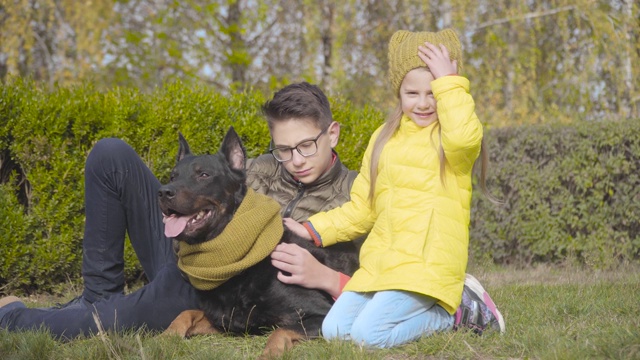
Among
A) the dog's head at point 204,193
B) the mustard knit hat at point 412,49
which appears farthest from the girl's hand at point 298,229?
the mustard knit hat at point 412,49

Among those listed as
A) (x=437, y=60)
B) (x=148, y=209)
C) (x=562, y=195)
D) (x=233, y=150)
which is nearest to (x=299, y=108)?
(x=233, y=150)

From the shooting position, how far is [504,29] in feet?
47.0

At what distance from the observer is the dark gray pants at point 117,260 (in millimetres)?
3660

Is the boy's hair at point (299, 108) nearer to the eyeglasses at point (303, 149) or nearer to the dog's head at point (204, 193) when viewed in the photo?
the eyeglasses at point (303, 149)

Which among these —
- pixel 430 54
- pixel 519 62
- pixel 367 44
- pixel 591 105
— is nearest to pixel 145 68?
pixel 367 44

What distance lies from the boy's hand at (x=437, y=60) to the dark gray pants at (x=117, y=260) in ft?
6.10

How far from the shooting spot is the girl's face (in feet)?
11.4

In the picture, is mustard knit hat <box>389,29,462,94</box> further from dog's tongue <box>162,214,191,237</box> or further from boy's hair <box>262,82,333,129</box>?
dog's tongue <box>162,214,191,237</box>

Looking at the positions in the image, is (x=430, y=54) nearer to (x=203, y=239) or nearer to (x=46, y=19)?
(x=203, y=239)

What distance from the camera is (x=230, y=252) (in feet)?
11.1

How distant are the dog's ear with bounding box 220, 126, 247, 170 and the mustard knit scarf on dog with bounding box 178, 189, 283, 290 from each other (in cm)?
21

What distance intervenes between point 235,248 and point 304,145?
0.93 meters

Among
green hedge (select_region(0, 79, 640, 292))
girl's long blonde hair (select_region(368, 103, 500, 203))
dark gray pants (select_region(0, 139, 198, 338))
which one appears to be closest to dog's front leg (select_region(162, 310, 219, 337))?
dark gray pants (select_region(0, 139, 198, 338))

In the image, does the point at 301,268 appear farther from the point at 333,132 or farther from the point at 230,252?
the point at 333,132
